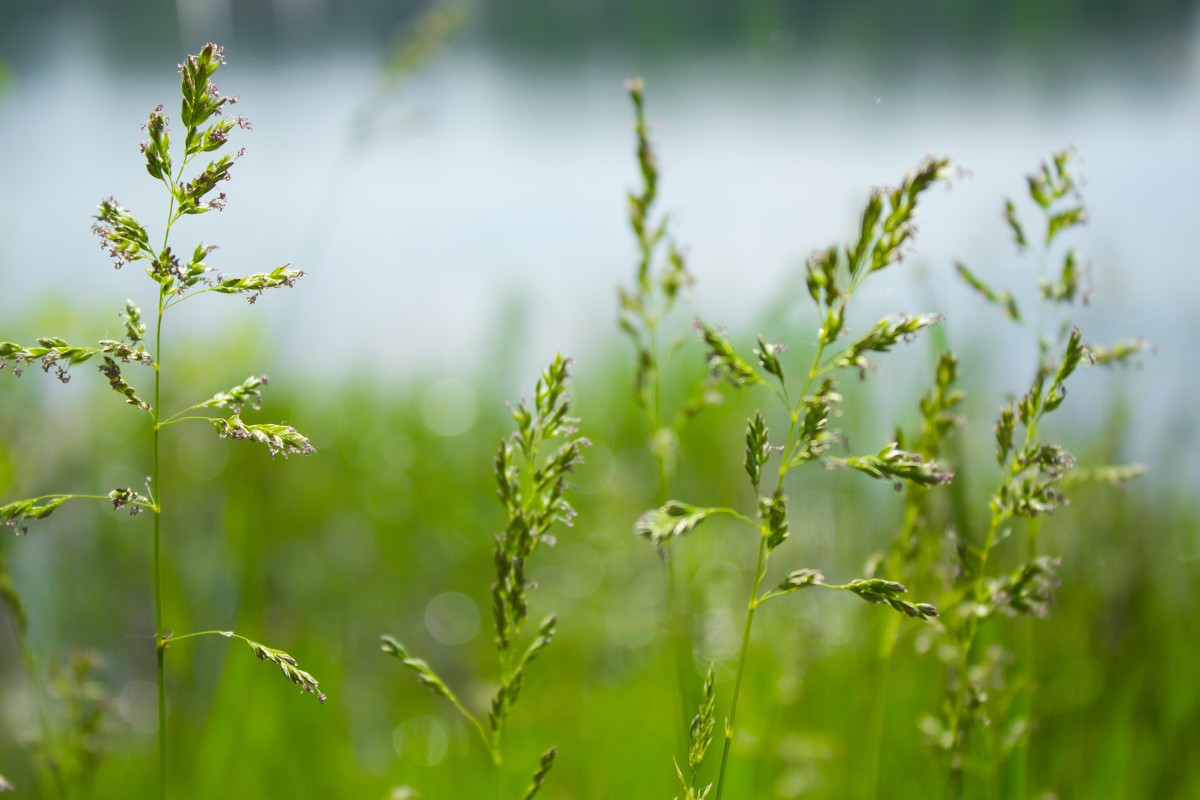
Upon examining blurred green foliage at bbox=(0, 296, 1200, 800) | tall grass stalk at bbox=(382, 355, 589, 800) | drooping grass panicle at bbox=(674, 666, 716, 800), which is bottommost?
blurred green foliage at bbox=(0, 296, 1200, 800)

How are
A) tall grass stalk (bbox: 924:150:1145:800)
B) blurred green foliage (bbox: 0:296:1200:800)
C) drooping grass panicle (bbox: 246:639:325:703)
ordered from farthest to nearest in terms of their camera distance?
blurred green foliage (bbox: 0:296:1200:800) < tall grass stalk (bbox: 924:150:1145:800) < drooping grass panicle (bbox: 246:639:325:703)

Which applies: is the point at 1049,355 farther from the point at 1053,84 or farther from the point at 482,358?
the point at 1053,84

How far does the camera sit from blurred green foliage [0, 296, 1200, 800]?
71.7 inches

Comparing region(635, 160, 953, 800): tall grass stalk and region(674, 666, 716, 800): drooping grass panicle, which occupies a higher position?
region(635, 160, 953, 800): tall grass stalk

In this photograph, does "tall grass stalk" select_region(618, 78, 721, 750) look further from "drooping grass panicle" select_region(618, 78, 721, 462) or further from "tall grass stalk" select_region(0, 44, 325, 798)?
"tall grass stalk" select_region(0, 44, 325, 798)

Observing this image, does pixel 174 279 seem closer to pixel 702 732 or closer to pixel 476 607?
pixel 702 732

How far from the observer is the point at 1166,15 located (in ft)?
41.1

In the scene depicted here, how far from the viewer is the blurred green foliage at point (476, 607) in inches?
71.7

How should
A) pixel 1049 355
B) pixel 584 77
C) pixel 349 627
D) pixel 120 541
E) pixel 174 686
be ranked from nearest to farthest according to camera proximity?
pixel 1049 355, pixel 174 686, pixel 349 627, pixel 120 541, pixel 584 77

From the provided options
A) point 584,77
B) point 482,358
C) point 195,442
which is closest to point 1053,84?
point 584,77

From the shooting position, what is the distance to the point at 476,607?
358cm

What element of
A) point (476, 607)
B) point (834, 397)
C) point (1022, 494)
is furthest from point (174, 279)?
point (476, 607)

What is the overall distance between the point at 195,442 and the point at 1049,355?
12.7ft

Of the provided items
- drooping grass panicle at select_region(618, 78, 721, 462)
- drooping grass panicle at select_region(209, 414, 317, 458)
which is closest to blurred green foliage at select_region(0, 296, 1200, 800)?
drooping grass panicle at select_region(618, 78, 721, 462)
